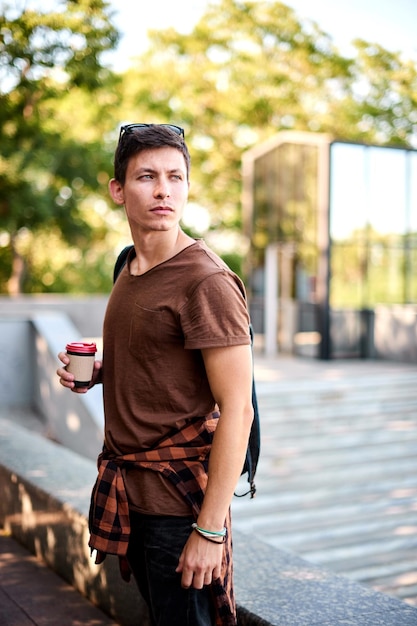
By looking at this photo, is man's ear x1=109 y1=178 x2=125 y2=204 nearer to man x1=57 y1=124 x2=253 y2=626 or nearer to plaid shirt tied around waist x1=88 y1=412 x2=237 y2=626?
man x1=57 y1=124 x2=253 y2=626

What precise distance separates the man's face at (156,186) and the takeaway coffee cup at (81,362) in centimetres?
47

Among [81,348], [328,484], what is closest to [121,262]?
[81,348]

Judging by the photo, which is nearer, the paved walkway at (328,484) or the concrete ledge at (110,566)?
the concrete ledge at (110,566)

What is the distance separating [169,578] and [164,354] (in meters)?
0.53

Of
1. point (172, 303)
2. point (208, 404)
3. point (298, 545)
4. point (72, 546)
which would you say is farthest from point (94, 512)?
point (298, 545)

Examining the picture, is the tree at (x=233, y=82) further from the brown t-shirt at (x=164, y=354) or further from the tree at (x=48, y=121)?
the brown t-shirt at (x=164, y=354)

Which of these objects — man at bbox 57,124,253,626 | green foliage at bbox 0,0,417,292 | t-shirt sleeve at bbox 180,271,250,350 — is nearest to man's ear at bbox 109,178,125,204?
man at bbox 57,124,253,626

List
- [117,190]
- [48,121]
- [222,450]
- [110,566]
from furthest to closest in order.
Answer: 1. [48,121]
2. [110,566]
3. [117,190]
4. [222,450]

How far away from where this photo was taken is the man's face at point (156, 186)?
187 cm

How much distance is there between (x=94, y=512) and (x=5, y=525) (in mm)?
2838

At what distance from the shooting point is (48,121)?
22.6m

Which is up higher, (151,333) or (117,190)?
(117,190)

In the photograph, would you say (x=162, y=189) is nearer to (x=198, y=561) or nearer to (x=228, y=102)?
(x=198, y=561)

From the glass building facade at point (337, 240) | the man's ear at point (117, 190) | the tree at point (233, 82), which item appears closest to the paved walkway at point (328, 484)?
the man's ear at point (117, 190)
